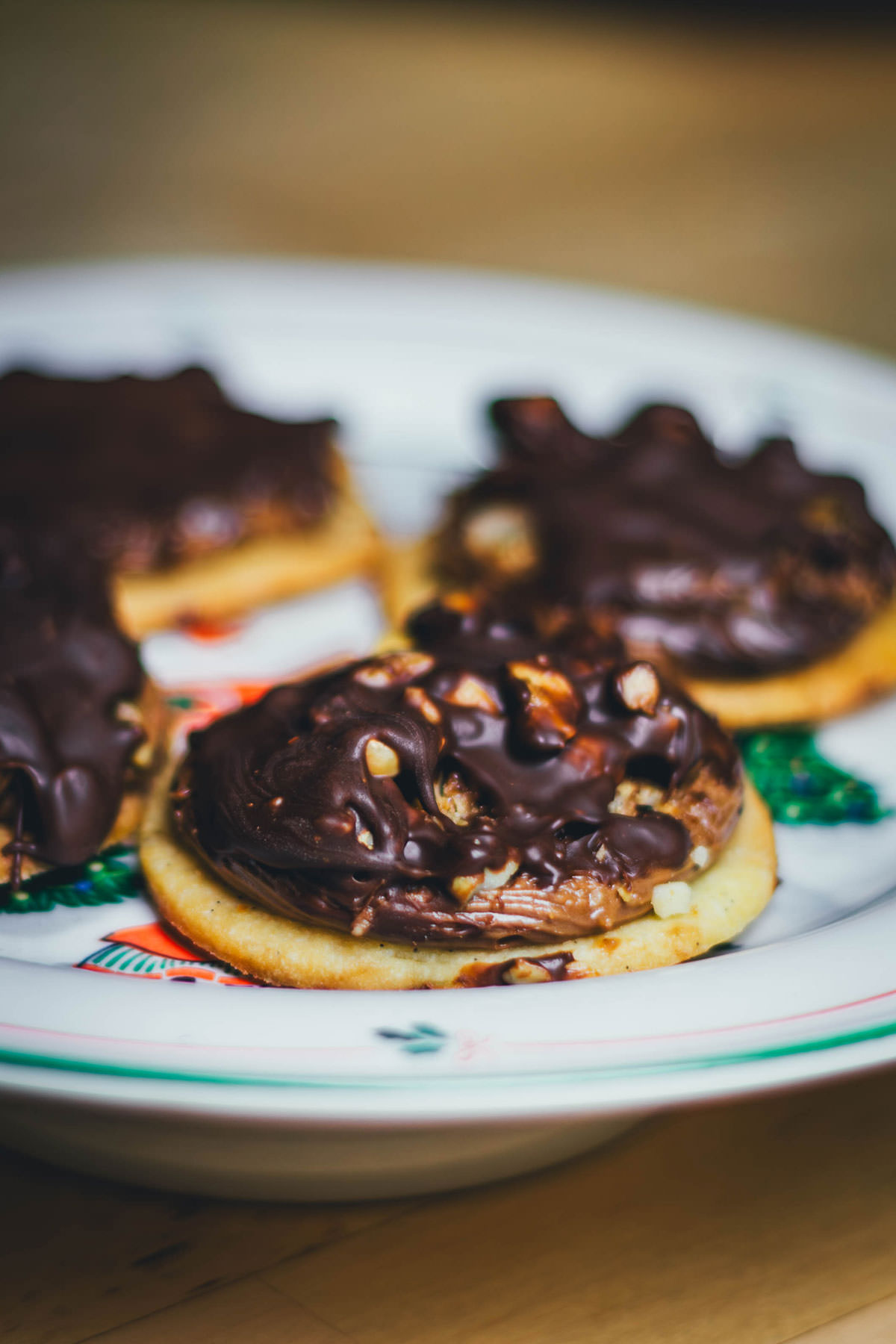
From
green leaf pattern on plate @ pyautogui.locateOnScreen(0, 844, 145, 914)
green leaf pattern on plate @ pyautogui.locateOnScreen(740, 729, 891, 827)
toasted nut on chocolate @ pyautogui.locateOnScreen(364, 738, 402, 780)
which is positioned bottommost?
green leaf pattern on plate @ pyautogui.locateOnScreen(0, 844, 145, 914)

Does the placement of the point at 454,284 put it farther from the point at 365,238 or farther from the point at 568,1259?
the point at 568,1259

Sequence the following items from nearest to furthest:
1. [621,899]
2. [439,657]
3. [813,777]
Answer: [621,899] < [439,657] < [813,777]

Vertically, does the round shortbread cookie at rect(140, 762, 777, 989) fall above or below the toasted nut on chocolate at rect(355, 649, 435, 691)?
below

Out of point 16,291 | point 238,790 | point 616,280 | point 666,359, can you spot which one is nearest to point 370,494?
point 666,359

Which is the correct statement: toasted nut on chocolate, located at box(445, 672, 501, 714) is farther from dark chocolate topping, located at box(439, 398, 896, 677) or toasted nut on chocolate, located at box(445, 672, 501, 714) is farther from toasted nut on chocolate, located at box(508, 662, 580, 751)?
dark chocolate topping, located at box(439, 398, 896, 677)

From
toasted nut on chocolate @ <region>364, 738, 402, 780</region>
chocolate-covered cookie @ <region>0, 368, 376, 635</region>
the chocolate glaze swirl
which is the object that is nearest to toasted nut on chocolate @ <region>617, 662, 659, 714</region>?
the chocolate glaze swirl

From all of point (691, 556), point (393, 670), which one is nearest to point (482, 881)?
point (393, 670)

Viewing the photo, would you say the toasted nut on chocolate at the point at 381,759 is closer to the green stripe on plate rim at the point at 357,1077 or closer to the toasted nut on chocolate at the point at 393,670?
the toasted nut on chocolate at the point at 393,670
